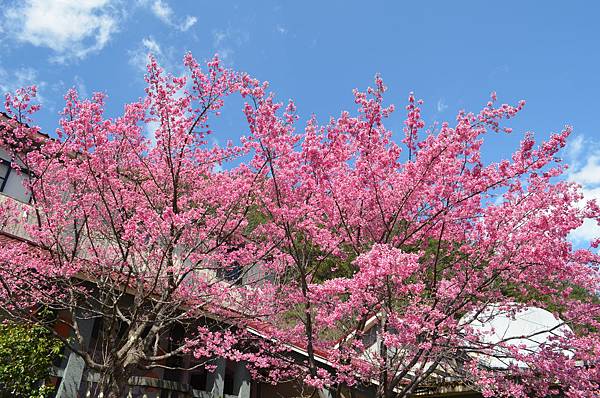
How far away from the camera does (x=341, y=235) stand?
8.41 m

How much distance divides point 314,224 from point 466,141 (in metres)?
3.08

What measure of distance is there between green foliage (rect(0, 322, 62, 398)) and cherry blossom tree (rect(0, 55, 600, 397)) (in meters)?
0.48

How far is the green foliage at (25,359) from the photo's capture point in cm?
735

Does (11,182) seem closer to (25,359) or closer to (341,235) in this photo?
(25,359)

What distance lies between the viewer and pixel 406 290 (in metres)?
6.63

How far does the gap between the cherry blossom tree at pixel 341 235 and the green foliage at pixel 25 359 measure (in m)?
0.48

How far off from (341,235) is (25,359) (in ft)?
20.2

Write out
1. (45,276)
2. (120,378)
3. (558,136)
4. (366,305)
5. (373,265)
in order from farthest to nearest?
(45,276) → (366,305) → (120,378) → (558,136) → (373,265)

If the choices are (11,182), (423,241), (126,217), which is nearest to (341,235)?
(423,241)

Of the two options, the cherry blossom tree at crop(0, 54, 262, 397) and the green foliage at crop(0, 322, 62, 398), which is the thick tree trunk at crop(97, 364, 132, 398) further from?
the green foliage at crop(0, 322, 62, 398)

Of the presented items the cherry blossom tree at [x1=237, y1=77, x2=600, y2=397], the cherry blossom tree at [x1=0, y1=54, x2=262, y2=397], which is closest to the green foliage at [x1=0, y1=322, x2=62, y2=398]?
the cherry blossom tree at [x1=0, y1=54, x2=262, y2=397]

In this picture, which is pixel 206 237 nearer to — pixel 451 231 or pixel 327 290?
pixel 327 290

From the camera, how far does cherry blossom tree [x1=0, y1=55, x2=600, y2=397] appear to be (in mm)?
6848

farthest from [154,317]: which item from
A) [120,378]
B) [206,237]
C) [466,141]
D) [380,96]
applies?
[466,141]
